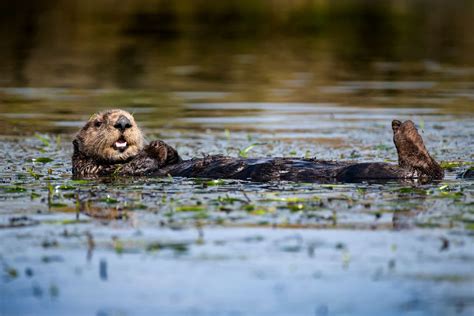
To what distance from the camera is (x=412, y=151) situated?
24.3 ft

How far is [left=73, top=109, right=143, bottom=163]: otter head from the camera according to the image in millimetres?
8594

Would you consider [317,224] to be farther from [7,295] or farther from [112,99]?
[112,99]

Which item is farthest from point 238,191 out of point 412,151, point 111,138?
point 111,138

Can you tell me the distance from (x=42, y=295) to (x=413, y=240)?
217 cm

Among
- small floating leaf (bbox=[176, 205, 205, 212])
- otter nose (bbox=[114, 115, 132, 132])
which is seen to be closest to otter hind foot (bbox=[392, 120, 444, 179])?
small floating leaf (bbox=[176, 205, 205, 212])

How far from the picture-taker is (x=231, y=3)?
3741 centimetres

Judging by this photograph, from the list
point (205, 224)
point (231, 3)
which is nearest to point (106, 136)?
point (205, 224)

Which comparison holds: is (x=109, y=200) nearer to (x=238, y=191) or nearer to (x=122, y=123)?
(x=238, y=191)

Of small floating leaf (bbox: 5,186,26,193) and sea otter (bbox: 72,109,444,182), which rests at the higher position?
sea otter (bbox: 72,109,444,182)

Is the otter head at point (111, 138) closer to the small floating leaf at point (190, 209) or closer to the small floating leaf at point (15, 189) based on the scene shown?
the small floating leaf at point (15, 189)

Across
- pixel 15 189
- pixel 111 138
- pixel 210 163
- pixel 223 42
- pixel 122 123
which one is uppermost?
pixel 223 42

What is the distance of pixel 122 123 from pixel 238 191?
1.62 m

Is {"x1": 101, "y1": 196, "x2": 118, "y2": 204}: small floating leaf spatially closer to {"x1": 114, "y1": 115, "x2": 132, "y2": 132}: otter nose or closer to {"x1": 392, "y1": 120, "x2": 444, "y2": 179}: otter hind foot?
{"x1": 114, "y1": 115, "x2": 132, "y2": 132}: otter nose

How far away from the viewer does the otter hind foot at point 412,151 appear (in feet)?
24.3
